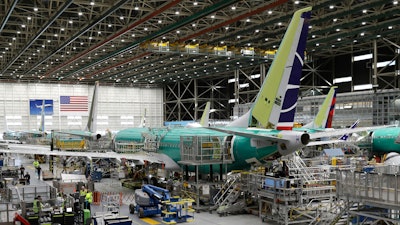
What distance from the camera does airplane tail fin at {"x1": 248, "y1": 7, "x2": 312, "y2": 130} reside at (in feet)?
63.8

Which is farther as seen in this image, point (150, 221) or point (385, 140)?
point (385, 140)

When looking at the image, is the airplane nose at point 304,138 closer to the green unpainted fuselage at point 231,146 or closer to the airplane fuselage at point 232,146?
the airplane fuselage at point 232,146

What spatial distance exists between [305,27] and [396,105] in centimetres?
3186

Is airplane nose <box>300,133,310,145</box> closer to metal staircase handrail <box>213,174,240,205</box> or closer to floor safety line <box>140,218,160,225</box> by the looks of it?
metal staircase handrail <box>213,174,240,205</box>

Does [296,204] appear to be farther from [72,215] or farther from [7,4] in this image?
[7,4]

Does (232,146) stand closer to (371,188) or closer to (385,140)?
(371,188)

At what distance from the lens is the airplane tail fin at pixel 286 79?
19438 millimetres

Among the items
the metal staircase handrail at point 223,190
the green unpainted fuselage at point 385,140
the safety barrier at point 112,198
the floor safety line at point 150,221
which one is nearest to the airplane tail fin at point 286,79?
the metal staircase handrail at point 223,190

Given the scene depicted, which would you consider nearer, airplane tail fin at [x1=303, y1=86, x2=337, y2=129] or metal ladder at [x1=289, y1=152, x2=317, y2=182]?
metal ladder at [x1=289, y1=152, x2=317, y2=182]

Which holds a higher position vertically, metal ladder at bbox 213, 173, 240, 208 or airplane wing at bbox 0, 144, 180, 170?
airplane wing at bbox 0, 144, 180, 170

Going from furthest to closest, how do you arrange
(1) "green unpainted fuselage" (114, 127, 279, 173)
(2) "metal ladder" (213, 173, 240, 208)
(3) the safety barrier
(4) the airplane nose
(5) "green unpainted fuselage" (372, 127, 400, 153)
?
(5) "green unpainted fuselage" (372, 127, 400, 153) → (3) the safety barrier → (2) "metal ladder" (213, 173, 240, 208) → (1) "green unpainted fuselage" (114, 127, 279, 173) → (4) the airplane nose

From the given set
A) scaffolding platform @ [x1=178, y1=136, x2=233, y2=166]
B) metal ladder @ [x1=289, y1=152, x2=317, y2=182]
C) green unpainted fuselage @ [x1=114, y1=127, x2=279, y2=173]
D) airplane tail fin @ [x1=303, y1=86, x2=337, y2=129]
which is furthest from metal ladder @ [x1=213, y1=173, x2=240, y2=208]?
airplane tail fin @ [x1=303, y1=86, x2=337, y2=129]

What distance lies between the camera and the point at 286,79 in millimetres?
19922

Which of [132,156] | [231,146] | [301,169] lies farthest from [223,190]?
[132,156]
